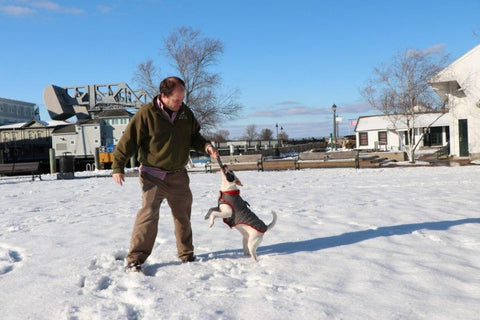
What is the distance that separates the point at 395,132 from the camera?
44.5m

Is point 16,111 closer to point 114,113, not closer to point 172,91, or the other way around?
point 114,113

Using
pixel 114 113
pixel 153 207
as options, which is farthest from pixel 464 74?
pixel 114 113

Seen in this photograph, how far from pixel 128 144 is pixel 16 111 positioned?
8876 cm

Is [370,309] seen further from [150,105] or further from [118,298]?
[150,105]

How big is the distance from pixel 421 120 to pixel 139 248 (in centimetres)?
4317

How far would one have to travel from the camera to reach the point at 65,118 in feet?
216

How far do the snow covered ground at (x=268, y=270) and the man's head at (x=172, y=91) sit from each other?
1573mm

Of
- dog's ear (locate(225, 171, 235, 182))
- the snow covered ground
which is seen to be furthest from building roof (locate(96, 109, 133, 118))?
dog's ear (locate(225, 171, 235, 182))

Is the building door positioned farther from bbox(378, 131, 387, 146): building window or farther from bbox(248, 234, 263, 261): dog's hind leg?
bbox(248, 234, 263, 261): dog's hind leg

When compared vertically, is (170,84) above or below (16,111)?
below

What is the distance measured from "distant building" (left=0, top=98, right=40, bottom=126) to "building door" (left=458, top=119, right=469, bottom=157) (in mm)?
75706

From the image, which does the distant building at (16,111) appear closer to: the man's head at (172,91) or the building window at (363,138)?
the building window at (363,138)

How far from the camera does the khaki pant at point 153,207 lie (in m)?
3.80

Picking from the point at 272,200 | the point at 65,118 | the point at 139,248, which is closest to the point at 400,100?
the point at 272,200
